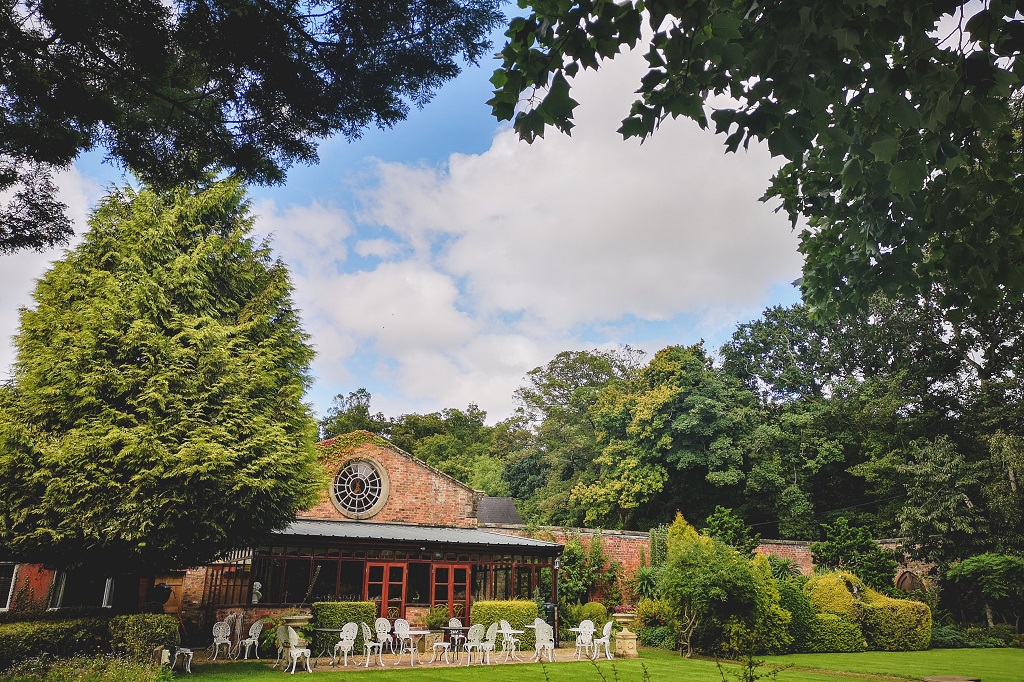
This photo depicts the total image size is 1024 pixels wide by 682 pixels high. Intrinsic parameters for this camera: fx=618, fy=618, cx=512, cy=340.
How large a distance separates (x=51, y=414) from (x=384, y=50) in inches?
390

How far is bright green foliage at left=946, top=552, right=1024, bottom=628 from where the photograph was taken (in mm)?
19906

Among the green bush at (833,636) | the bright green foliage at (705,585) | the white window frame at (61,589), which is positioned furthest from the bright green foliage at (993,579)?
the white window frame at (61,589)

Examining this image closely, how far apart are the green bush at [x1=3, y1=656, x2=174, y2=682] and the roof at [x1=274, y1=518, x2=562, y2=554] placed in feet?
21.3

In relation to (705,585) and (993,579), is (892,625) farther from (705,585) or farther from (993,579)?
(705,585)

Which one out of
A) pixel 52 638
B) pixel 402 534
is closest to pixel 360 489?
pixel 402 534

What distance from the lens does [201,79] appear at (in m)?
4.52

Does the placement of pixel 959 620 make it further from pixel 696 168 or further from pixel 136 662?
pixel 136 662

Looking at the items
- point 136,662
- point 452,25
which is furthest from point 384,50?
point 136,662

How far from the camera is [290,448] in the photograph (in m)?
12.1

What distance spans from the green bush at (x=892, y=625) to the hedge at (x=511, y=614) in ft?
30.7

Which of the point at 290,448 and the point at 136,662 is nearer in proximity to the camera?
the point at 136,662

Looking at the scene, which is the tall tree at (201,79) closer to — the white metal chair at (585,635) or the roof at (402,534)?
the roof at (402,534)

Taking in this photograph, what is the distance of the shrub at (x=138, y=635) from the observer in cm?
984

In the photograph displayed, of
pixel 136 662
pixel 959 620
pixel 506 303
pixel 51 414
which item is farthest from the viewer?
pixel 506 303
